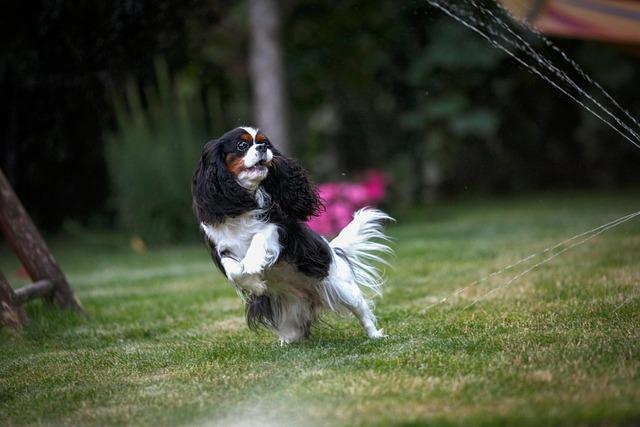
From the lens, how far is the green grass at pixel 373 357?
300cm

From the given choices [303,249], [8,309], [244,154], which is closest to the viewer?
[244,154]

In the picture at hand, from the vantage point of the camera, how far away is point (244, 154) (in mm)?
3926

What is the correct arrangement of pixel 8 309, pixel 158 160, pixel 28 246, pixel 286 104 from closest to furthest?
pixel 8 309, pixel 28 246, pixel 158 160, pixel 286 104

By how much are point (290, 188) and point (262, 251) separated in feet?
1.39

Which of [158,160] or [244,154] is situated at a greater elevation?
[244,154]

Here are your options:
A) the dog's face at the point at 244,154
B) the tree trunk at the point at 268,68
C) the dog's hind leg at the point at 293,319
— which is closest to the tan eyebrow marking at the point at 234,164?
the dog's face at the point at 244,154

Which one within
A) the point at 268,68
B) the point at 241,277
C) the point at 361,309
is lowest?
the point at 361,309

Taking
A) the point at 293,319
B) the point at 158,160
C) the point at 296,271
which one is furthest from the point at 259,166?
the point at 158,160

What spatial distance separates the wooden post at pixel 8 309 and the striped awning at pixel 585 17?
13.9 feet

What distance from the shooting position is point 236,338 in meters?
4.69

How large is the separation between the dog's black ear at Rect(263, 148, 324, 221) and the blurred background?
3553 millimetres

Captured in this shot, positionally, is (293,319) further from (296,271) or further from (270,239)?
(270,239)

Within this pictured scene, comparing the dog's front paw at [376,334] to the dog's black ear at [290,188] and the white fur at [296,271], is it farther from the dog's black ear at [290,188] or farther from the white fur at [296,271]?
the dog's black ear at [290,188]

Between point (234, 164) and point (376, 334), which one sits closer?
point (234, 164)
